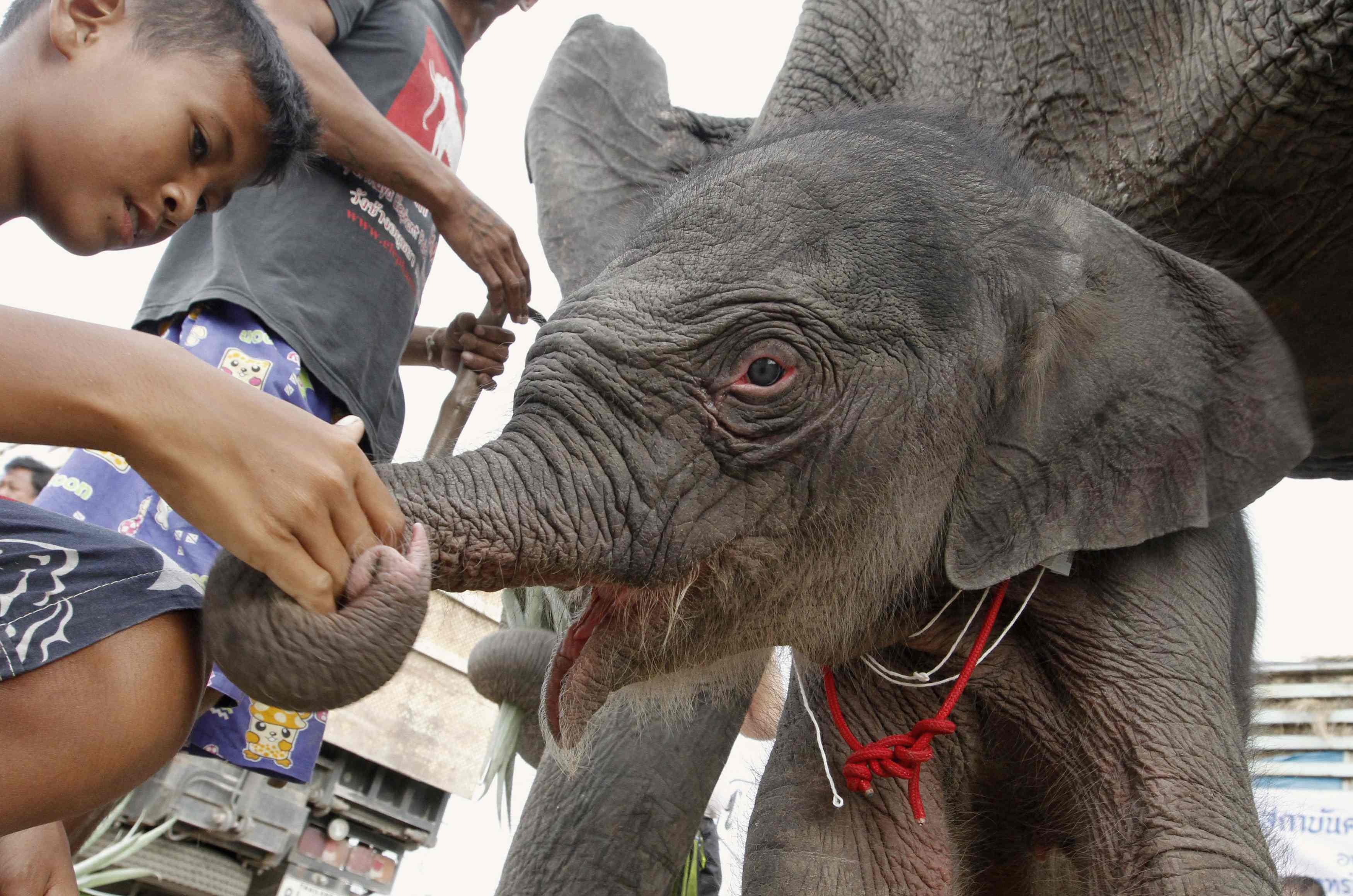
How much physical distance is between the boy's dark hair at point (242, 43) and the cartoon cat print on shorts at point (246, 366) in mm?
290

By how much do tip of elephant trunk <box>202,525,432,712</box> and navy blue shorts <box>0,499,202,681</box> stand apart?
0.47 ft

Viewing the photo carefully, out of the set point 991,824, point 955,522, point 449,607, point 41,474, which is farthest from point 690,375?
point 449,607

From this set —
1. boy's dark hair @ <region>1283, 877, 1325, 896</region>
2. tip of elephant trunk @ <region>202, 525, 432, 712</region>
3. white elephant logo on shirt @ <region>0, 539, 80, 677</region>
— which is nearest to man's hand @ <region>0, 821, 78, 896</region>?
white elephant logo on shirt @ <region>0, 539, 80, 677</region>

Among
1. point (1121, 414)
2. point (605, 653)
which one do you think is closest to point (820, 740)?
point (605, 653)

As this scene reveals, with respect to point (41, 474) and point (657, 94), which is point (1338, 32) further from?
point (41, 474)

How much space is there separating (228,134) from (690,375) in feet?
2.33

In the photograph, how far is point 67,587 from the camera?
128 centimetres

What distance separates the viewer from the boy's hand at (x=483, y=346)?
2701 mm

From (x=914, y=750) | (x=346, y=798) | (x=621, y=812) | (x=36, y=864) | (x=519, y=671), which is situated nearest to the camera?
(x=36, y=864)

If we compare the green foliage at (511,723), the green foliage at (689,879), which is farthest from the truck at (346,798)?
the green foliage at (689,879)

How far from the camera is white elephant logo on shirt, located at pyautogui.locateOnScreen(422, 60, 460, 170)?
2.65 m

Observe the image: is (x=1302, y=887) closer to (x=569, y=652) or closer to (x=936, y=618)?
(x=936, y=618)

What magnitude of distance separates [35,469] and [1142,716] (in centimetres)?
499

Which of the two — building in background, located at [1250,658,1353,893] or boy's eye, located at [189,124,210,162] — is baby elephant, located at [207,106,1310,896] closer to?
boy's eye, located at [189,124,210,162]
